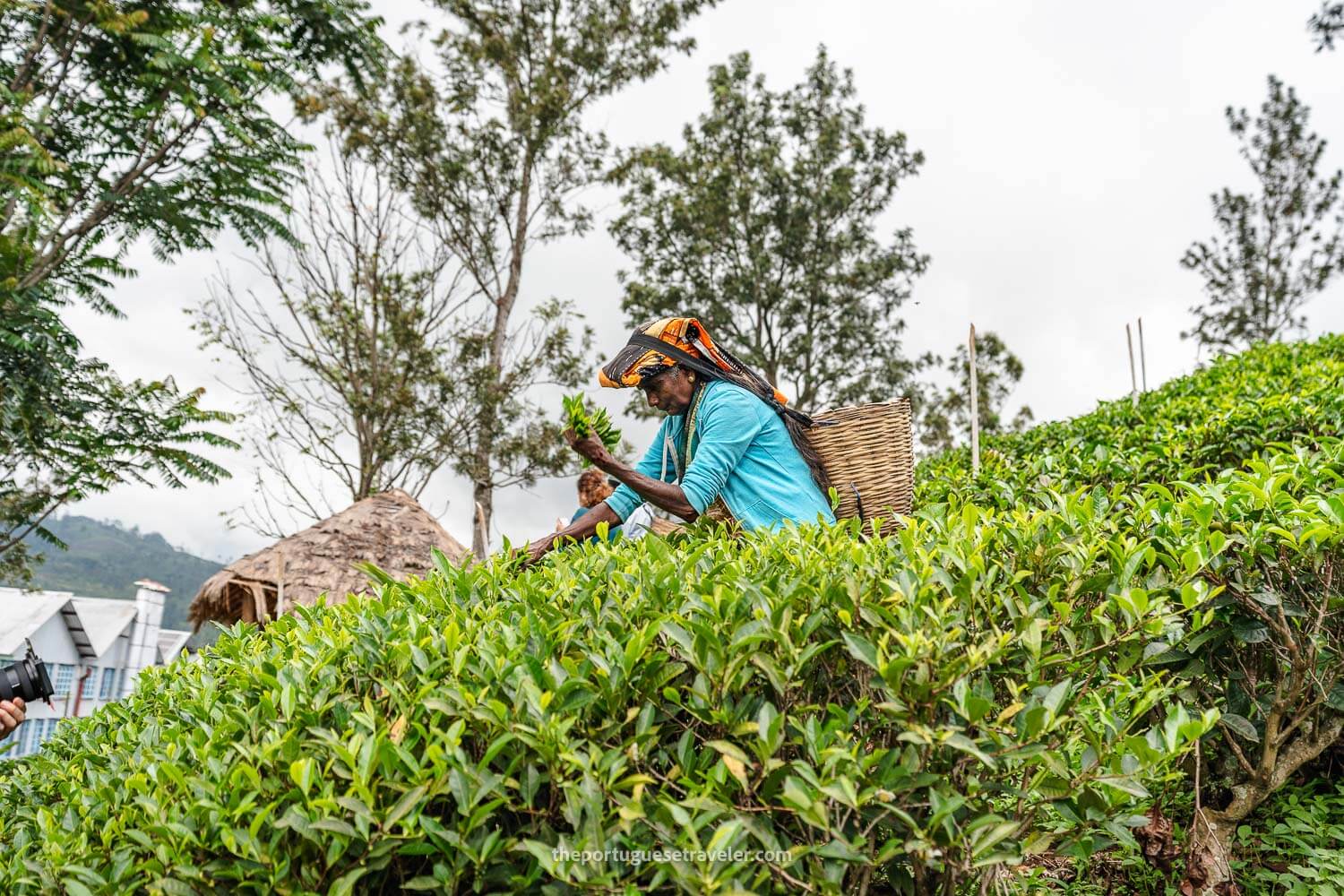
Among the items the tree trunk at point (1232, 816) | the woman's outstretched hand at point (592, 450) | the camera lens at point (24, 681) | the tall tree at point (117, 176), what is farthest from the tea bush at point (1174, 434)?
the tall tree at point (117, 176)

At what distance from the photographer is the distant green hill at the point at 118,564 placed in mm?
98500

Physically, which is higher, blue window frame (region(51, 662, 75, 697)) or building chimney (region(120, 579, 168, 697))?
building chimney (region(120, 579, 168, 697))

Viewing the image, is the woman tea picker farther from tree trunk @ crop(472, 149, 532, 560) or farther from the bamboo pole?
tree trunk @ crop(472, 149, 532, 560)

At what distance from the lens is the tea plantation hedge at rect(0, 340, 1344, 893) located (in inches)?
65.0

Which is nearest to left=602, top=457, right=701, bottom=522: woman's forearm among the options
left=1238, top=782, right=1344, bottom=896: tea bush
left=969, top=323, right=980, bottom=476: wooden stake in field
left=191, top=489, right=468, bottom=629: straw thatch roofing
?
left=1238, top=782, right=1344, bottom=896: tea bush

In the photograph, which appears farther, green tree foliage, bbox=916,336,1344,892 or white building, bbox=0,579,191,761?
white building, bbox=0,579,191,761

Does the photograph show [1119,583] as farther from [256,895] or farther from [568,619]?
[256,895]

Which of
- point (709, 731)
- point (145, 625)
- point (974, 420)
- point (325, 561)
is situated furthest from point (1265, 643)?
point (145, 625)

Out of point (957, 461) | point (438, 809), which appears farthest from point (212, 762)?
point (957, 461)

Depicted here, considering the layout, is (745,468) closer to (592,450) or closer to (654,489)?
(654,489)

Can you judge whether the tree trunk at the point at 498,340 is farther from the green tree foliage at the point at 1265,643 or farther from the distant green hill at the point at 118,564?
the distant green hill at the point at 118,564

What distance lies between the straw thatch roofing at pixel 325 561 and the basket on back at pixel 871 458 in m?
6.31

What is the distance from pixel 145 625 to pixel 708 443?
73.2 feet

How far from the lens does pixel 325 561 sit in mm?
9508
